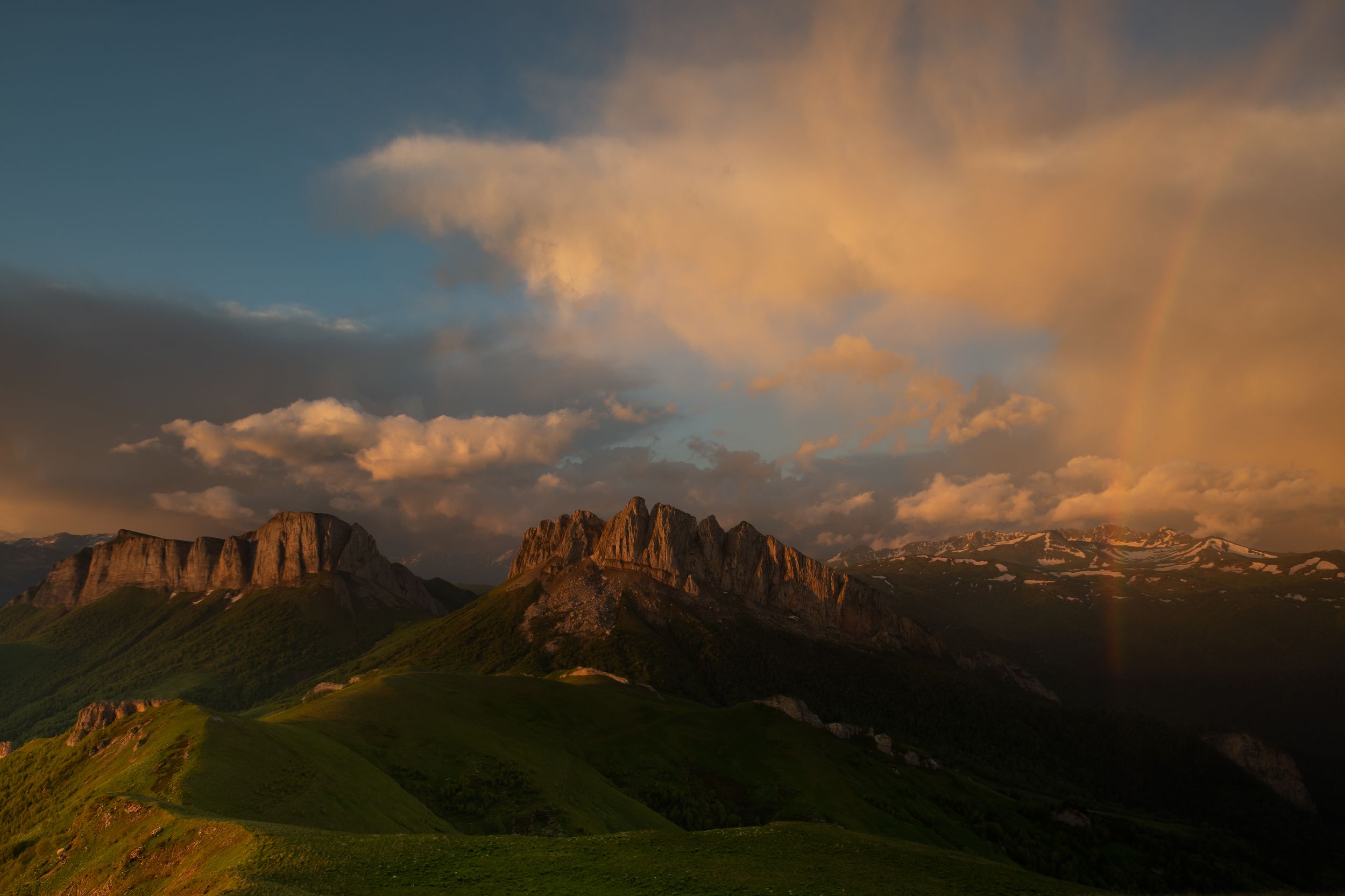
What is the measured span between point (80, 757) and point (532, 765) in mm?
58423

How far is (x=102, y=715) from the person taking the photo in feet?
Answer: 308

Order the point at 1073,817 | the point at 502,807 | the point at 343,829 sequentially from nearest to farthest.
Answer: the point at 343,829 → the point at 502,807 → the point at 1073,817

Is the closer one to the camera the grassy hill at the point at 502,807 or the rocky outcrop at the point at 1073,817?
the grassy hill at the point at 502,807

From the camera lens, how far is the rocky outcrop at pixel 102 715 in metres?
92.9

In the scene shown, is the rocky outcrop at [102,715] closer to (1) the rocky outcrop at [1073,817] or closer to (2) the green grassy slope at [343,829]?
(2) the green grassy slope at [343,829]

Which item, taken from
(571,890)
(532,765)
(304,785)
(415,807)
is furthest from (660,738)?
(571,890)

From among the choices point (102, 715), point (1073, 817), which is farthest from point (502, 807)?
point (1073, 817)

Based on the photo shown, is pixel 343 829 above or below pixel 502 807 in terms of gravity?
above

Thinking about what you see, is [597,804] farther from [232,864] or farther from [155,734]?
[232,864]

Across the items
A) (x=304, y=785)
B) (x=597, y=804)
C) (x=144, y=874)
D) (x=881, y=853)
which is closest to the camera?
(x=144, y=874)

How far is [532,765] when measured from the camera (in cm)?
11325

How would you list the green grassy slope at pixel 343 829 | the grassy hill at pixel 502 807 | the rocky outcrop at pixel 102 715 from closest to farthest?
1. the green grassy slope at pixel 343 829
2. the grassy hill at pixel 502 807
3. the rocky outcrop at pixel 102 715

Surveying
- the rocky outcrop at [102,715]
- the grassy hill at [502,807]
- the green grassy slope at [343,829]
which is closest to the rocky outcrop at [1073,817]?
the grassy hill at [502,807]

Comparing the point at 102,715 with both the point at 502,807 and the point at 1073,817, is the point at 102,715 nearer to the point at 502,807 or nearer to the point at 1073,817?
the point at 502,807
